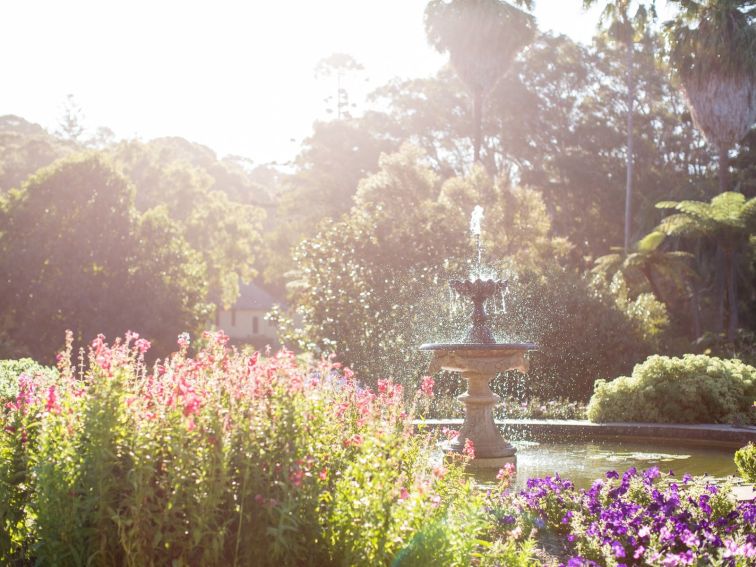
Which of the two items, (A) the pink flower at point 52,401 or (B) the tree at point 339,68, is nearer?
(A) the pink flower at point 52,401

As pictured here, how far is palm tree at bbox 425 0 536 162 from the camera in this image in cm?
2811

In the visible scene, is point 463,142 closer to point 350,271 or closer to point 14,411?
point 350,271

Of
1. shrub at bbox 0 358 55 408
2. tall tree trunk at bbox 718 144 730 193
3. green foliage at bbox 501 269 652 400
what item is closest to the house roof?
tall tree trunk at bbox 718 144 730 193

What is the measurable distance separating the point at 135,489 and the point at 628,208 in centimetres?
2852

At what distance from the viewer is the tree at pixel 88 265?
85.6 feet

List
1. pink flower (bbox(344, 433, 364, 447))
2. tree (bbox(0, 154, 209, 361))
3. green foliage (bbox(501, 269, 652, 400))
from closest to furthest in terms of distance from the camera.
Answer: pink flower (bbox(344, 433, 364, 447)), green foliage (bbox(501, 269, 652, 400)), tree (bbox(0, 154, 209, 361))

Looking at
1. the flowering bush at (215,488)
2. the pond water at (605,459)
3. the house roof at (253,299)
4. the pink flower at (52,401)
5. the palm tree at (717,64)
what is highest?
the palm tree at (717,64)

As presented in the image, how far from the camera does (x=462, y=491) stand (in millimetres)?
5055

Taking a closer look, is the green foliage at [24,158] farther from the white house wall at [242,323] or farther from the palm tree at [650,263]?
the palm tree at [650,263]

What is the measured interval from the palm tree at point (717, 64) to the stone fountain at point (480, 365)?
1850 cm

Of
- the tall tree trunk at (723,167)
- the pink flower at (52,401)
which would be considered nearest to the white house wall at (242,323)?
the tall tree trunk at (723,167)

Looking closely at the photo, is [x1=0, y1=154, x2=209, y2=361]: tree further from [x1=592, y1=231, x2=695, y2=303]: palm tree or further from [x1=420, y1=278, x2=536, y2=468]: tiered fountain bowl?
[x1=420, y1=278, x2=536, y2=468]: tiered fountain bowl

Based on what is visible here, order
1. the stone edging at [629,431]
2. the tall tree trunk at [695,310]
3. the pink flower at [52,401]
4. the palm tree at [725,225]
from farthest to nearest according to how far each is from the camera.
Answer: the tall tree trunk at [695,310] → the palm tree at [725,225] → the stone edging at [629,431] → the pink flower at [52,401]

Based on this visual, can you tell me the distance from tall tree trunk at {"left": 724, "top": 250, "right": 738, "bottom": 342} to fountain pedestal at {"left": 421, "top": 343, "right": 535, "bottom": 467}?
1702cm
